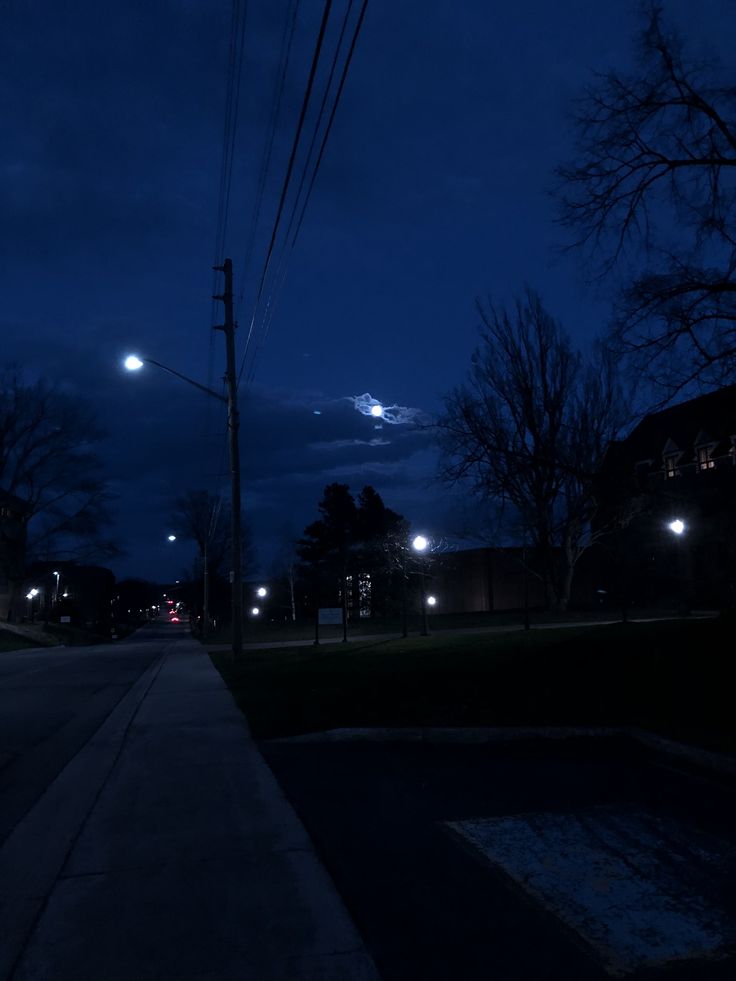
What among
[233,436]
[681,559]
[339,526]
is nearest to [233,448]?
[233,436]

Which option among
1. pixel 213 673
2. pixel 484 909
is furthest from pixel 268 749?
pixel 213 673

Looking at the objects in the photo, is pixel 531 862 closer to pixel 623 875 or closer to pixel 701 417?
pixel 623 875

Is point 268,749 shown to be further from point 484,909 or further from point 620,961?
point 620,961

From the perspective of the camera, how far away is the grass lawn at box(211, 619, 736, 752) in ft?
31.3

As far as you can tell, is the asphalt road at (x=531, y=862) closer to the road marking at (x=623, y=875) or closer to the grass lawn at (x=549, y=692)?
the road marking at (x=623, y=875)

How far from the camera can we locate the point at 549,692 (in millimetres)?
11117

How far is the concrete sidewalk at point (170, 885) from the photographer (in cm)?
403

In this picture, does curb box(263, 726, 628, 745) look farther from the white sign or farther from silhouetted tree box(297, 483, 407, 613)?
silhouetted tree box(297, 483, 407, 613)

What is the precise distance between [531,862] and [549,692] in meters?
6.09

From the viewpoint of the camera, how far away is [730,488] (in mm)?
14383

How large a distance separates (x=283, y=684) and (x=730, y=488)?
8734 mm

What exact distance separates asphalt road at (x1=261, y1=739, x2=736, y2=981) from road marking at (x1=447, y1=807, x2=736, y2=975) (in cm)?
1

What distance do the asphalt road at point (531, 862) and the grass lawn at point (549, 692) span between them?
4.76 feet

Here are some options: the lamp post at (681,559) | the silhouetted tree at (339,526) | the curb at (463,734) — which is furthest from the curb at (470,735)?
the silhouetted tree at (339,526)
